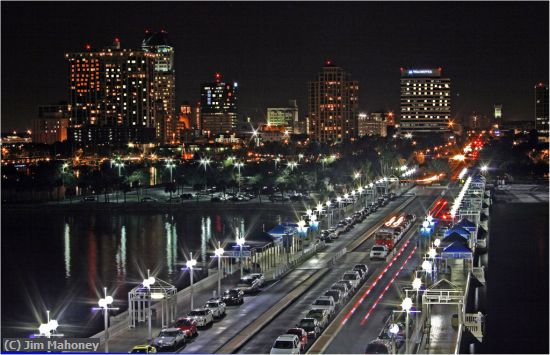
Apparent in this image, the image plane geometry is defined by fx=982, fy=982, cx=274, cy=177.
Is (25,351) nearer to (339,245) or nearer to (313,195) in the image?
(339,245)

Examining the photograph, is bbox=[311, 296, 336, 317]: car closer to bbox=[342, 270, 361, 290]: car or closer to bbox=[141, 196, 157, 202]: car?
bbox=[342, 270, 361, 290]: car

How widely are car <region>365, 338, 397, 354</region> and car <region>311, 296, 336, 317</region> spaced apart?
2.19 m

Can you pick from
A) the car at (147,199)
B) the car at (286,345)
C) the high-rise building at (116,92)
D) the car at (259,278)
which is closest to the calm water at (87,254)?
the car at (259,278)

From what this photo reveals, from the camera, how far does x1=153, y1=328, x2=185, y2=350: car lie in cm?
1184

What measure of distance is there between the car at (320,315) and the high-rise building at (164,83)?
91.4 meters

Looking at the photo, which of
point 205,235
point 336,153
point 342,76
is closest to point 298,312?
point 205,235

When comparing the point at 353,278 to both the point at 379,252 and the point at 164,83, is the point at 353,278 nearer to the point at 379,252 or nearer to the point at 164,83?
the point at 379,252

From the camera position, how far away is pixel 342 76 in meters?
99.4

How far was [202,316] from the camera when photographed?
13.2 metres

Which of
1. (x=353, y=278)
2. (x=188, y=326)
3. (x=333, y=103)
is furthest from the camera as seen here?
(x=333, y=103)

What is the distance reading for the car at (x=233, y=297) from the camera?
48.5 feet

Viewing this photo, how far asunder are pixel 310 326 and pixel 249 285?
359cm

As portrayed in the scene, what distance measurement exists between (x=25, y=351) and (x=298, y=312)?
5.94 m

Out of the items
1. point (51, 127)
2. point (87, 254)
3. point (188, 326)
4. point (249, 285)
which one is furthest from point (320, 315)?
point (51, 127)
